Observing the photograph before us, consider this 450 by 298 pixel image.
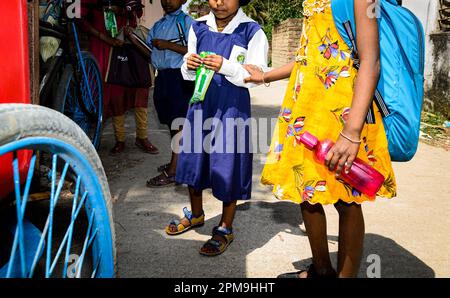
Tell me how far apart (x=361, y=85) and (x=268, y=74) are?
700 millimetres

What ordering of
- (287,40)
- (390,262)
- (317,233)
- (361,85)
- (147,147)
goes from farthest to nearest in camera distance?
(287,40) < (147,147) < (390,262) < (317,233) < (361,85)

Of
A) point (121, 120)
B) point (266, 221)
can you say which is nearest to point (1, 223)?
point (266, 221)

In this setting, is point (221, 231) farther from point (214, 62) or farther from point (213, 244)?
point (214, 62)

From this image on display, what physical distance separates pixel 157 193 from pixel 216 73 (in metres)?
1.43

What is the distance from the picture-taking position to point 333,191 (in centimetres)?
177

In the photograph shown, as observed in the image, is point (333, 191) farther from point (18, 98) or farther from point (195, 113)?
point (18, 98)

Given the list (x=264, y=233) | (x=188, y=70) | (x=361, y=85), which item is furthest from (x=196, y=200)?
(x=361, y=85)

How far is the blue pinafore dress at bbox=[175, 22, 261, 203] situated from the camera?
249cm

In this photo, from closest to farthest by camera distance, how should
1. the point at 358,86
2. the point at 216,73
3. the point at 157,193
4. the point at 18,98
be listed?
1. the point at 18,98
2. the point at 358,86
3. the point at 216,73
4. the point at 157,193

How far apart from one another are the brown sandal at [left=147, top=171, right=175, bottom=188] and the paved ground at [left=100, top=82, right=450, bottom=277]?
0.08 m

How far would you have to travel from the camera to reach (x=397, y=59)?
5.35 feet

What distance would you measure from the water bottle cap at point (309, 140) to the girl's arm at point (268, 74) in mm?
501

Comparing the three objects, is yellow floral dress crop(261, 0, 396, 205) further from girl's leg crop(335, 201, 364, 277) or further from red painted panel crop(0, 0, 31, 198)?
red painted panel crop(0, 0, 31, 198)

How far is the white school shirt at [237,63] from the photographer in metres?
2.30
